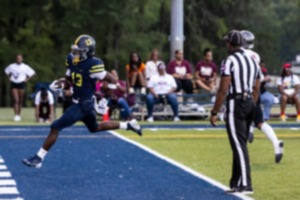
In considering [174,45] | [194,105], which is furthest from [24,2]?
[194,105]

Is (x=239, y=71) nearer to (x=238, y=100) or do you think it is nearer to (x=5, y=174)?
(x=238, y=100)

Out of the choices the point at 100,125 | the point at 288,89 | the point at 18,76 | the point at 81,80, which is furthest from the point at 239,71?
the point at 18,76

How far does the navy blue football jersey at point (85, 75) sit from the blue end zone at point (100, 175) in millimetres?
1067

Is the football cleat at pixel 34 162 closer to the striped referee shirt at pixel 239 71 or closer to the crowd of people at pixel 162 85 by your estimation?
the striped referee shirt at pixel 239 71

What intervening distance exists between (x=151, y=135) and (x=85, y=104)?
671 centimetres

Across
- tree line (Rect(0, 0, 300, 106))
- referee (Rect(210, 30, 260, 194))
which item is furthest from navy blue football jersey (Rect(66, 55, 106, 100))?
tree line (Rect(0, 0, 300, 106))

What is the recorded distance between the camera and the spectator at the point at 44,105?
2488cm

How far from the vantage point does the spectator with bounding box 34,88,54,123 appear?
24875 mm

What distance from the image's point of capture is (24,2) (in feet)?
157

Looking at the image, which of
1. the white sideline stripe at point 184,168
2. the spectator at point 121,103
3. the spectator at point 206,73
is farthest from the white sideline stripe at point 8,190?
the spectator at point 206,73

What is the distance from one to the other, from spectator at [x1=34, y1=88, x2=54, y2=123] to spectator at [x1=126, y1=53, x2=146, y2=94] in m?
2.26

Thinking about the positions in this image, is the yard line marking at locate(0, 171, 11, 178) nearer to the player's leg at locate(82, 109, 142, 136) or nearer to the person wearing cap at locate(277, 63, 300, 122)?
the player's leg at locate(82, 109, 142, 136)

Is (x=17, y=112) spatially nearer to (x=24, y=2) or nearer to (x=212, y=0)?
(x=24, y=2)

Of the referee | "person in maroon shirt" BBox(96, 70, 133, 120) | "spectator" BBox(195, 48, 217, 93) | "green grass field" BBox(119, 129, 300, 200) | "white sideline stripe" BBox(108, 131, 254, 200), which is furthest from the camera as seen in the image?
"spectator" BBox(195, 48, 217, 93)
